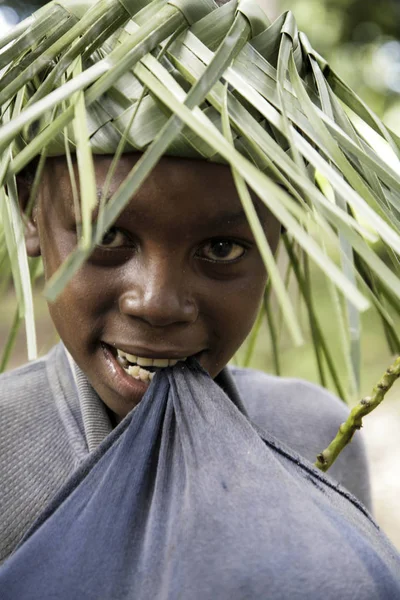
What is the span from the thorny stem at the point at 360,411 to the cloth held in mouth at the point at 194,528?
0.18ft

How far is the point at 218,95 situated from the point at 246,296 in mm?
196

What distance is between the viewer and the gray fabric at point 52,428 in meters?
0.79

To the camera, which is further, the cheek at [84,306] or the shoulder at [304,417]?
the shoulder at [304,417]

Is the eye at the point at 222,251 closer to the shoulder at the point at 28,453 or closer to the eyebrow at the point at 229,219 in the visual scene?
the eyebrow at the point at 229,219

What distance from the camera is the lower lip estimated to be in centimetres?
74

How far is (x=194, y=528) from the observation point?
21.7 inches

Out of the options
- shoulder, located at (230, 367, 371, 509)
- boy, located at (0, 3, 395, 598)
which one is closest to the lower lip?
boy, located at (0, 3, 395, 598)

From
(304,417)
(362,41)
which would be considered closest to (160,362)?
(304,417)

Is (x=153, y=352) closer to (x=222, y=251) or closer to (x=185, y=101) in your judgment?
(x=222, y=251)

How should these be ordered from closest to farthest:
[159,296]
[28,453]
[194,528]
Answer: [194,528] → [159,296] → [28,453]

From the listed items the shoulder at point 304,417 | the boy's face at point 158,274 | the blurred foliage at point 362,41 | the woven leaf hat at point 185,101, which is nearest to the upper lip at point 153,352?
the boy's face at point 158,274

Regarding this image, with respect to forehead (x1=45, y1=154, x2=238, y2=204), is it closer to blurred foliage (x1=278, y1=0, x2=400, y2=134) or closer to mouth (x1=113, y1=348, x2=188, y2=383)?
mouth (x1=113, y1=348, x2=188, y2=383)

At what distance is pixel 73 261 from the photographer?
1.54ft

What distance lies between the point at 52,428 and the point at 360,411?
36cm
